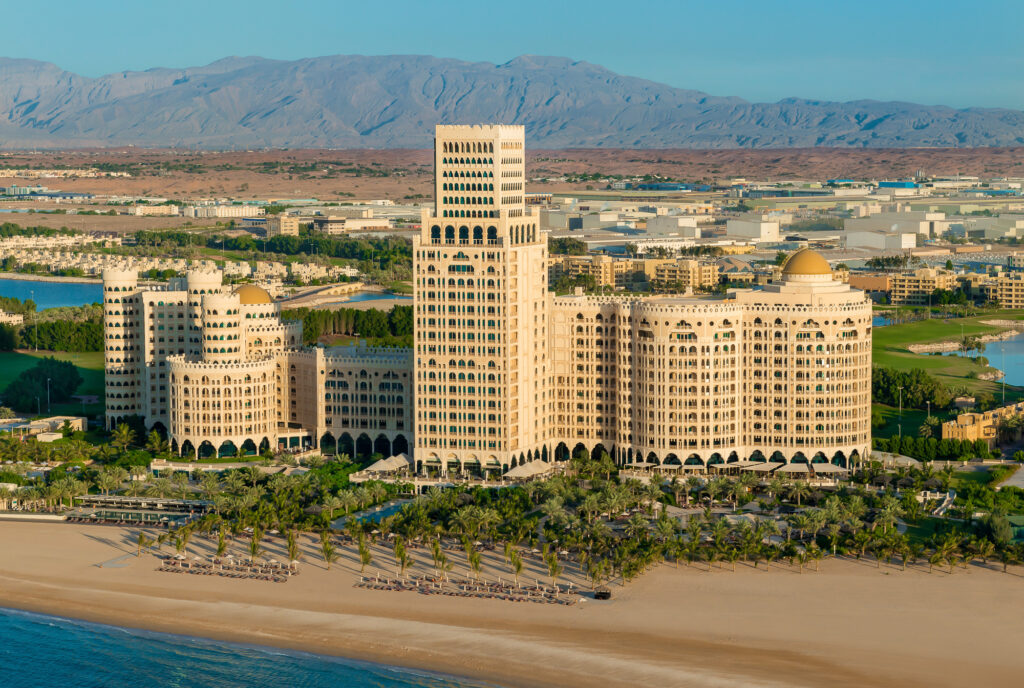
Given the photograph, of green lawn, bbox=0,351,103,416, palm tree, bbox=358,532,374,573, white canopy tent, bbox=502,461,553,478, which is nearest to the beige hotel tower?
white canopy tent, bbox=502,461,553,478

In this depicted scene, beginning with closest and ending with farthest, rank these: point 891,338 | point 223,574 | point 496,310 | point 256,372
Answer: point 223,574
point 496,310
point 256,372
point 891,338

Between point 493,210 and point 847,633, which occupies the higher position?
point 493,210

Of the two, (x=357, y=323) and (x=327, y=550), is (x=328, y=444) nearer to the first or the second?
(x=327, y=550)

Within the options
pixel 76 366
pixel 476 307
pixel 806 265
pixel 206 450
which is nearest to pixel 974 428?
pixel 806 265

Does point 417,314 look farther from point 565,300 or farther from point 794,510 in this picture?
point 794,510

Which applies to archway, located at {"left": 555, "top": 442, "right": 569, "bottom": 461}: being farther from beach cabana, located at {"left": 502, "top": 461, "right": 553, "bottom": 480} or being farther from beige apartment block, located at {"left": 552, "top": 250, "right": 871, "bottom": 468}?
beach cabana, located at {"left": 502, "top": 461, "right": 553, "bottom": 480}

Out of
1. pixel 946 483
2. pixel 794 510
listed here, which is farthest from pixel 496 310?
pixel 946 483

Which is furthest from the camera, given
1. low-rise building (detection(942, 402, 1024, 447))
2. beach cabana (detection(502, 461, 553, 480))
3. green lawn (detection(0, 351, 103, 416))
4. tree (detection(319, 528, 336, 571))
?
green lawn (detection(0, 351, 103, 416))
